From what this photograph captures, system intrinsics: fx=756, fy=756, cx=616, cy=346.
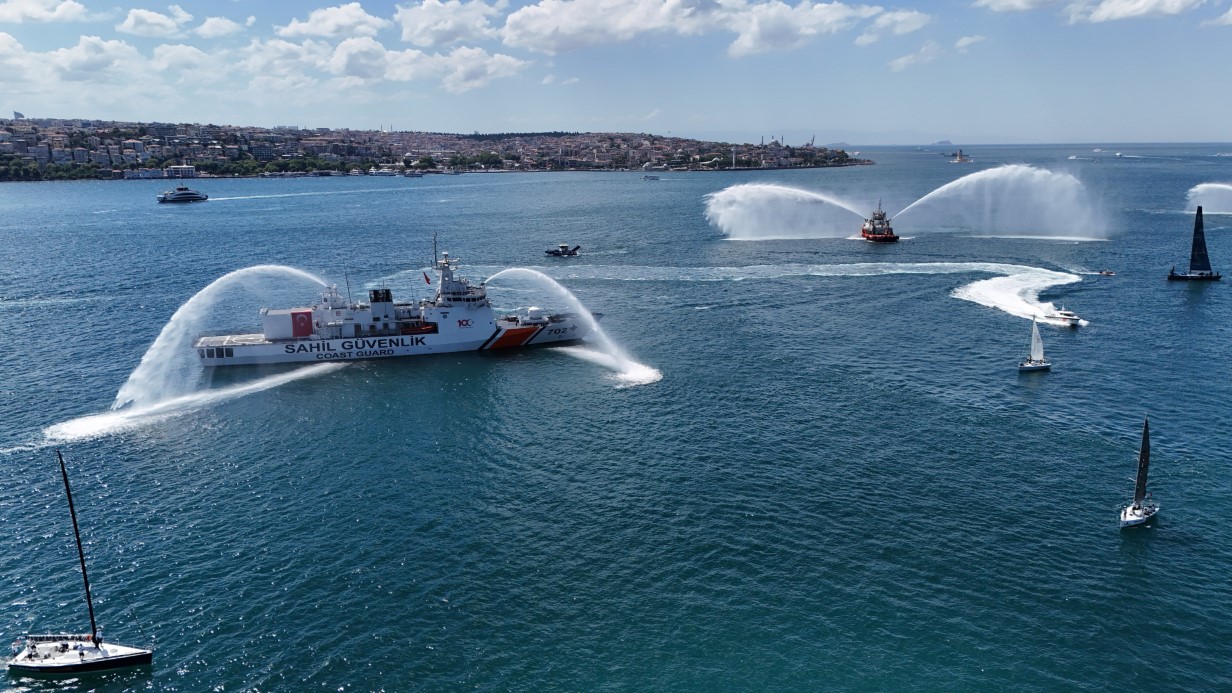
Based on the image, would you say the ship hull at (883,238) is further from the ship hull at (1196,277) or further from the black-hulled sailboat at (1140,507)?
the black-hulled sailboat at (1140,507)

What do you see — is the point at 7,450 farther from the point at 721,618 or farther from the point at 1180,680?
the point at 1180,680

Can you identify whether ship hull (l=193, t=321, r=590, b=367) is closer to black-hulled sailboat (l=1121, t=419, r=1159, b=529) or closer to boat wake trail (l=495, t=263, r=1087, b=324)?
boat wake trail (l=495, t=263, r=1087, b=324)

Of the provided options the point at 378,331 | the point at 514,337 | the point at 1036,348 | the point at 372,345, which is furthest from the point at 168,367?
the point at 1036,348

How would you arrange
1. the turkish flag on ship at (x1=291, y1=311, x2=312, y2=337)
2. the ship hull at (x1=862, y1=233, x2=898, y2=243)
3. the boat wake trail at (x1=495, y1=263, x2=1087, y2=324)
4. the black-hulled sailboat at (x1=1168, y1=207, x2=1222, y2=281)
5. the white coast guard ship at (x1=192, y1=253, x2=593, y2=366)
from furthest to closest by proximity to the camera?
the ship hull at (x1=862, y1=233, x2=898, y2=243), the black-hulled sailboat at (x1=1168, y1=207, x2=1222, y2=281), the boat wake trail at (x1=495, y1=263, x2=1087, y2=324), the turkish flag on ship at (x1=291, y1=311, x2=312, y2=337), the white coast guard ship at (x1=192, y1=253, x2=593, y2=366)

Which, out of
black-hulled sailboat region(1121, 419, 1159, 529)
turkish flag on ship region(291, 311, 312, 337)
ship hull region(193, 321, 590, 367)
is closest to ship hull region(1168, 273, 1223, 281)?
black-hulled sailboat region(1121, 419, 1159, 529)

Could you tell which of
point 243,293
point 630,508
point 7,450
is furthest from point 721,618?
point 243,293
